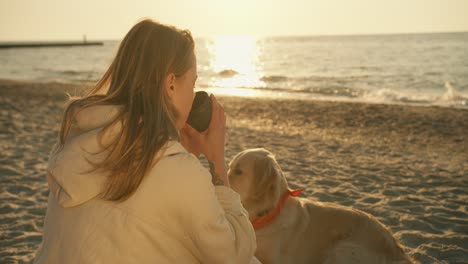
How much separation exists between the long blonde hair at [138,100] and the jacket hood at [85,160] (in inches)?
1.0

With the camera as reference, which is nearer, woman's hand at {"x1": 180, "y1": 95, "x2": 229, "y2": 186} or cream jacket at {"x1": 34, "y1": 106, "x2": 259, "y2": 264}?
cream jacket at {"x1": 34, "y1": 106, "x2": 259, "y2": 264}

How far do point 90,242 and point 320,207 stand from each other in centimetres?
256

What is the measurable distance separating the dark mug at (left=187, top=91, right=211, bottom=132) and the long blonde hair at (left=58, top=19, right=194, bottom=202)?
0.26 metres

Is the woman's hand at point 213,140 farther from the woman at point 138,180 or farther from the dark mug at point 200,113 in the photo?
the woman at point 138,180

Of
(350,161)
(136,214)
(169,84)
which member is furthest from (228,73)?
(136,214)

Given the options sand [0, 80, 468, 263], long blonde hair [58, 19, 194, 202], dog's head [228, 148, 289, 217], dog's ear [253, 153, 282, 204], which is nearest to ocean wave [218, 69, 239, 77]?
sand [0, 80, 468, 263]

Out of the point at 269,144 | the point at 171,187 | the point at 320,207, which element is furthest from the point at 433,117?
the point at 171,187

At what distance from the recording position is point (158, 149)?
5.48 ft

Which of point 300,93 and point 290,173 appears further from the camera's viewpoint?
point 300,93

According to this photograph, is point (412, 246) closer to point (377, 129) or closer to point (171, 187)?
point (171, 187)

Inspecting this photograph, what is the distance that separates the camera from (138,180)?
65.8 inches

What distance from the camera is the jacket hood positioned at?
168 cm

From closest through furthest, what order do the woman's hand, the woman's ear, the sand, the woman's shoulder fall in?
the woman's shoulder < the woman's ear < the woman's hand < the sand

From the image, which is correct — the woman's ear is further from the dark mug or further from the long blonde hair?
the dark mug
